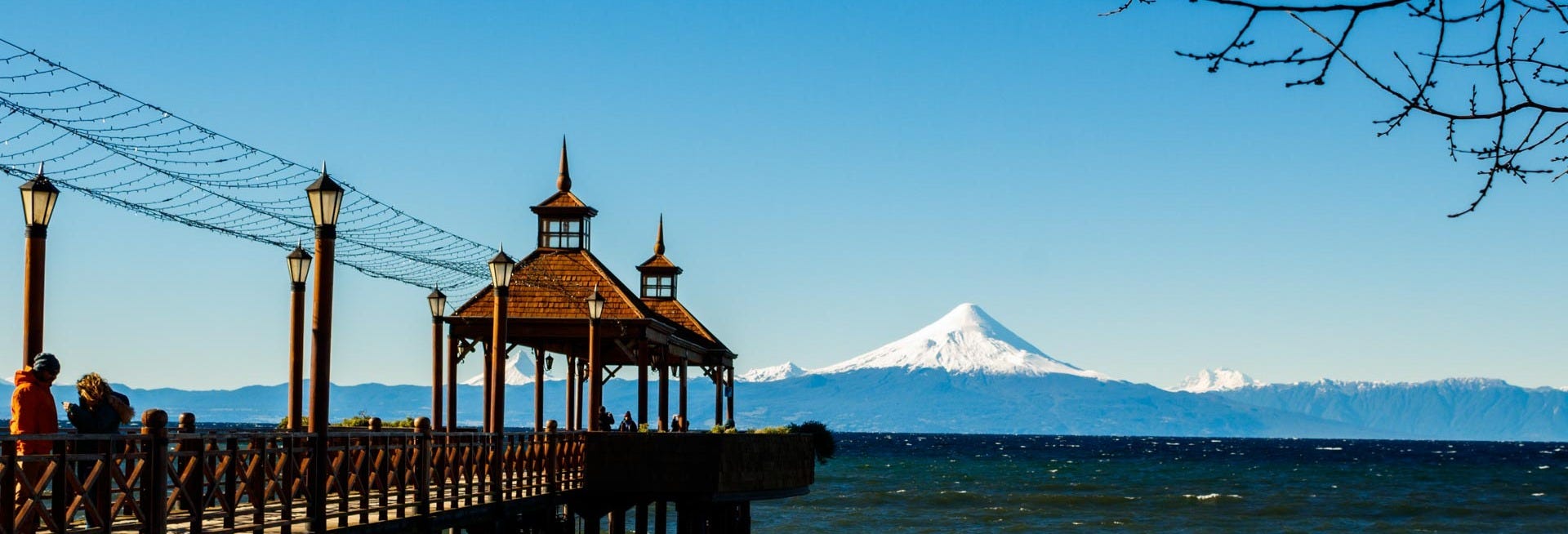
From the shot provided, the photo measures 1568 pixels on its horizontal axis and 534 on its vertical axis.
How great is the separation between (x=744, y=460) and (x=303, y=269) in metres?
8.40

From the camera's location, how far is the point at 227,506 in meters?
13.7

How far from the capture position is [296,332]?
62.1 feet

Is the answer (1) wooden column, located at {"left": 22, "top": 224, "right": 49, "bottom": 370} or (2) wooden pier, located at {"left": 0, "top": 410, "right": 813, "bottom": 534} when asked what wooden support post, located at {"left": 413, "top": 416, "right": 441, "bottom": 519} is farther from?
(1) wooden column, located at {"left": 22, "top": 224, "right": 49, "bottom": 370}

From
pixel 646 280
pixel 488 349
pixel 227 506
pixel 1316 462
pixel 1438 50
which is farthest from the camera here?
pixel 1316 462

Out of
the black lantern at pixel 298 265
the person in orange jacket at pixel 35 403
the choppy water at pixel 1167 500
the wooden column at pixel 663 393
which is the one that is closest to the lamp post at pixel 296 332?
the black lantern at pixel 298 265

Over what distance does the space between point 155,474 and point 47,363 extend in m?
1.38

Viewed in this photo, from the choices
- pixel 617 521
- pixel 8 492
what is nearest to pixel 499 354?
pixel 617 521

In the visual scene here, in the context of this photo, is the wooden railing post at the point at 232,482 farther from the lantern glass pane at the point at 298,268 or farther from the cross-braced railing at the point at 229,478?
the lantern glass pane at the point at 298,268

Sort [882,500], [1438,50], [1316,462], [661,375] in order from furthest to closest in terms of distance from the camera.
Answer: [1316,462] → [882,500] → [661,375] → [1438,50]

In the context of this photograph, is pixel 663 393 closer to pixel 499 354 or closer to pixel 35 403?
pixel 499 354

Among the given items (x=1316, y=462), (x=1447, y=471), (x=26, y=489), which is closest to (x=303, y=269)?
(x=26, y=489)

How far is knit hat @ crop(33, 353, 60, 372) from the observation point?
13055 mm

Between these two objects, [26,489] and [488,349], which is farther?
[488,349]

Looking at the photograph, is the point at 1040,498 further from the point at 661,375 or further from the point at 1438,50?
the point at 1438,50
